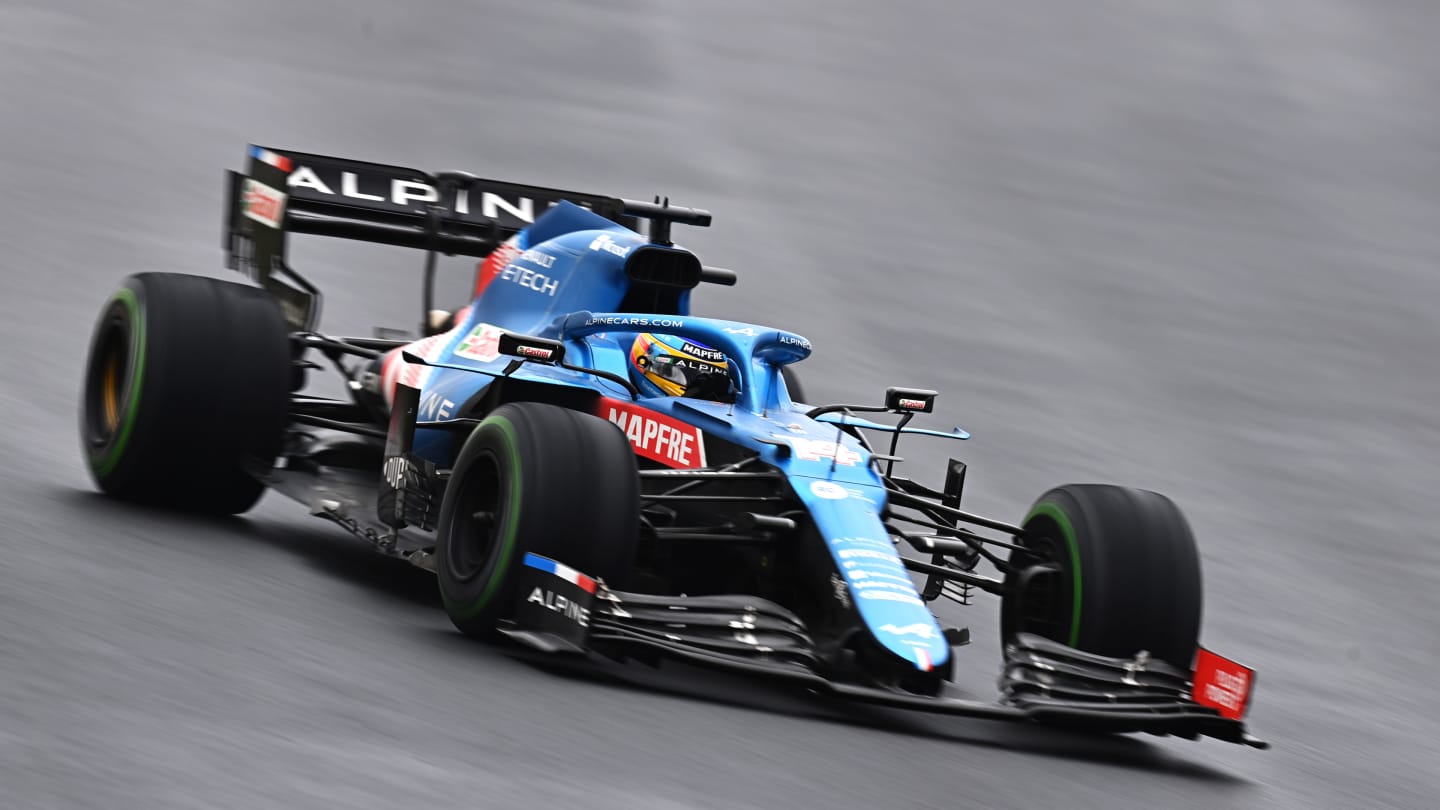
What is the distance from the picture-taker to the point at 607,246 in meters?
9.55

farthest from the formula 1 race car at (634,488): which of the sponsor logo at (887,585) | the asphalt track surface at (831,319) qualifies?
the asphalt track surface at (831,319)

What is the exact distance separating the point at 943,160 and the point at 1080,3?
561cm

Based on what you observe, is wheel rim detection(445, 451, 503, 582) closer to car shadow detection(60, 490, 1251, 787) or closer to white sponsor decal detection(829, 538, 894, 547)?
car shadow detection(60, 490, 1251, 787)

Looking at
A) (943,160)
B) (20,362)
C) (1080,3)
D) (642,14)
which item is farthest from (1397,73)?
(20,362)

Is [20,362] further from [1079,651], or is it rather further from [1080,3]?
[1080,3]

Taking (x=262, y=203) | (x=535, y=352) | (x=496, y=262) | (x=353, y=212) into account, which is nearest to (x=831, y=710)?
(x=535, y=352)

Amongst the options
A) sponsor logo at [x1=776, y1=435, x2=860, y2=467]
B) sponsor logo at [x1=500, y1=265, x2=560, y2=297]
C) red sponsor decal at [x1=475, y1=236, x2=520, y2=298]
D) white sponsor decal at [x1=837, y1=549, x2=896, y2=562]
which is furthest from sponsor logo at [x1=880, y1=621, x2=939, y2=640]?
red sponsor decal at [x1=475, y1=236, x2=520, y2=298]

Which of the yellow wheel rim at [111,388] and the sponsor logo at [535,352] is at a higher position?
the sponsor logo at [535,352]

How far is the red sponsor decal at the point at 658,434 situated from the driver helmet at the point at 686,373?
0.98ft

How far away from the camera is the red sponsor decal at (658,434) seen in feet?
27.8

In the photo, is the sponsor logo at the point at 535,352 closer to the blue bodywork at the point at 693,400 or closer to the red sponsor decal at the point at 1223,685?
the blue bodywork at the point at 693,400

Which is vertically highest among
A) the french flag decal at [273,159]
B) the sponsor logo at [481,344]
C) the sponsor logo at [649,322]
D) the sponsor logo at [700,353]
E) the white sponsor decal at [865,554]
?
the french flag decal at [273,159]

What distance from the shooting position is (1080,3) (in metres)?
26.0

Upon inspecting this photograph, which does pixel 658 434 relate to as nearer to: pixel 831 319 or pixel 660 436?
pixel 660 436
